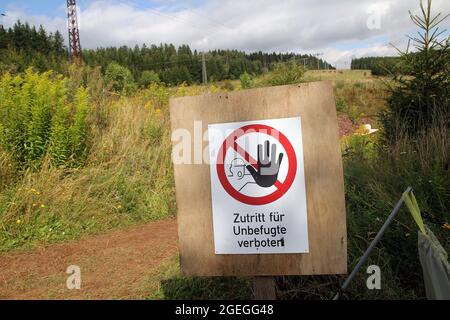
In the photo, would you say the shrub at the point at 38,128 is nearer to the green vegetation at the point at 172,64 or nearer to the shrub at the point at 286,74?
the shrub at the point at 286,74

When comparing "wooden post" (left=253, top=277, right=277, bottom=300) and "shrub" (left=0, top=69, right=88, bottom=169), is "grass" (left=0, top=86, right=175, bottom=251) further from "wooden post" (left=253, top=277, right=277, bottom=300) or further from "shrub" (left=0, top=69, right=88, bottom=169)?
"wooden post" (left=253, top=277, right=277, bottom=300)

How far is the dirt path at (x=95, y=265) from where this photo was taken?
311cm

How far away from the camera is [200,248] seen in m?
2.06

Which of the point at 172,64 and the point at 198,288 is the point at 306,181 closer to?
the point at 198,288

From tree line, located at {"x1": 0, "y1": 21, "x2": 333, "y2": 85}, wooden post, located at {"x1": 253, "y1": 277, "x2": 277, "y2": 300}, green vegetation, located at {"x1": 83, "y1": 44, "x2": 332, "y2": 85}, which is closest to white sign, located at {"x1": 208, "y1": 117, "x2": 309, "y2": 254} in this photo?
wooden post, located at {"x1": 253, "y1": 277, "x2": 277, "y2": 300}

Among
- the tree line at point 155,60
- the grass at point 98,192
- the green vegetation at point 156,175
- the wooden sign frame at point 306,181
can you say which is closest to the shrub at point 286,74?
the green vegetation at point 156,175

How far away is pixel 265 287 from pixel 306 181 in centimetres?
59

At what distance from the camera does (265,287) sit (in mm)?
2053

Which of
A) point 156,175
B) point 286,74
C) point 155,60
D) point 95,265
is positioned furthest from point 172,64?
point 95,265

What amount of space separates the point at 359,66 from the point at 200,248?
3285 inches

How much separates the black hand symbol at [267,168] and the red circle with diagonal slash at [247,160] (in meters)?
0.04

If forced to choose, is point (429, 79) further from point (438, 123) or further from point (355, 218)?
point (355, 218)

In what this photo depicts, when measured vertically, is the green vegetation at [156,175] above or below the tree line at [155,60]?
below

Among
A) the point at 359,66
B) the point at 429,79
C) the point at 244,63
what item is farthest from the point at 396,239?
the point at 359,66
